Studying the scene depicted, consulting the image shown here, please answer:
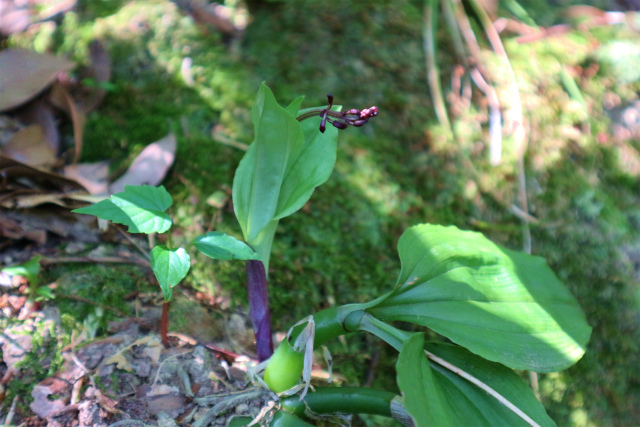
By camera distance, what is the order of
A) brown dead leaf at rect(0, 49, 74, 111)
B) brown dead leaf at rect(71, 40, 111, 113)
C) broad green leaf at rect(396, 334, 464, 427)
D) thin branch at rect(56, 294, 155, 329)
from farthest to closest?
brown dead leaf at rect(71, 40, 111, 113) → brown dead leaf at rect(0, 49, 74, 111) → thin branch at rect(56, 294, 155, 329) → broad green leaf at rect(396, 334, 464, 427)

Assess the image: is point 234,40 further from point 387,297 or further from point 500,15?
point 387,297

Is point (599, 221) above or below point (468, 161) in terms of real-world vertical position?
below

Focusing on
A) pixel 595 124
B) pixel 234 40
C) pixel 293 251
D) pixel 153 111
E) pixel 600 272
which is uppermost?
pixel 234 40

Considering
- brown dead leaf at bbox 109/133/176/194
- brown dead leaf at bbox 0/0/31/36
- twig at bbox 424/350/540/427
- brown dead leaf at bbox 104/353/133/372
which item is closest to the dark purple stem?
brown dead leaf at bbox 104/353/133/372

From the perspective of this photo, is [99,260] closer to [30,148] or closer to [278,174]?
[30,148]

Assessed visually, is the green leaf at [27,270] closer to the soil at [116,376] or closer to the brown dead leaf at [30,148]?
the soil at [116,376]

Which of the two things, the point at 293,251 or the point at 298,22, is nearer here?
the point at 293,251

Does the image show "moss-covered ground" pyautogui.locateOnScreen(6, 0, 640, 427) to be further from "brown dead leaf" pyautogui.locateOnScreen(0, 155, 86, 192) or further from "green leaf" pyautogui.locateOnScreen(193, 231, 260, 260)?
"green leaf" pyautogui.locateOnScreen(193, 231, 260, 260)

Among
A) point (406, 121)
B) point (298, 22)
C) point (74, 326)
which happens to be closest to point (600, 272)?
point (406, 121)
